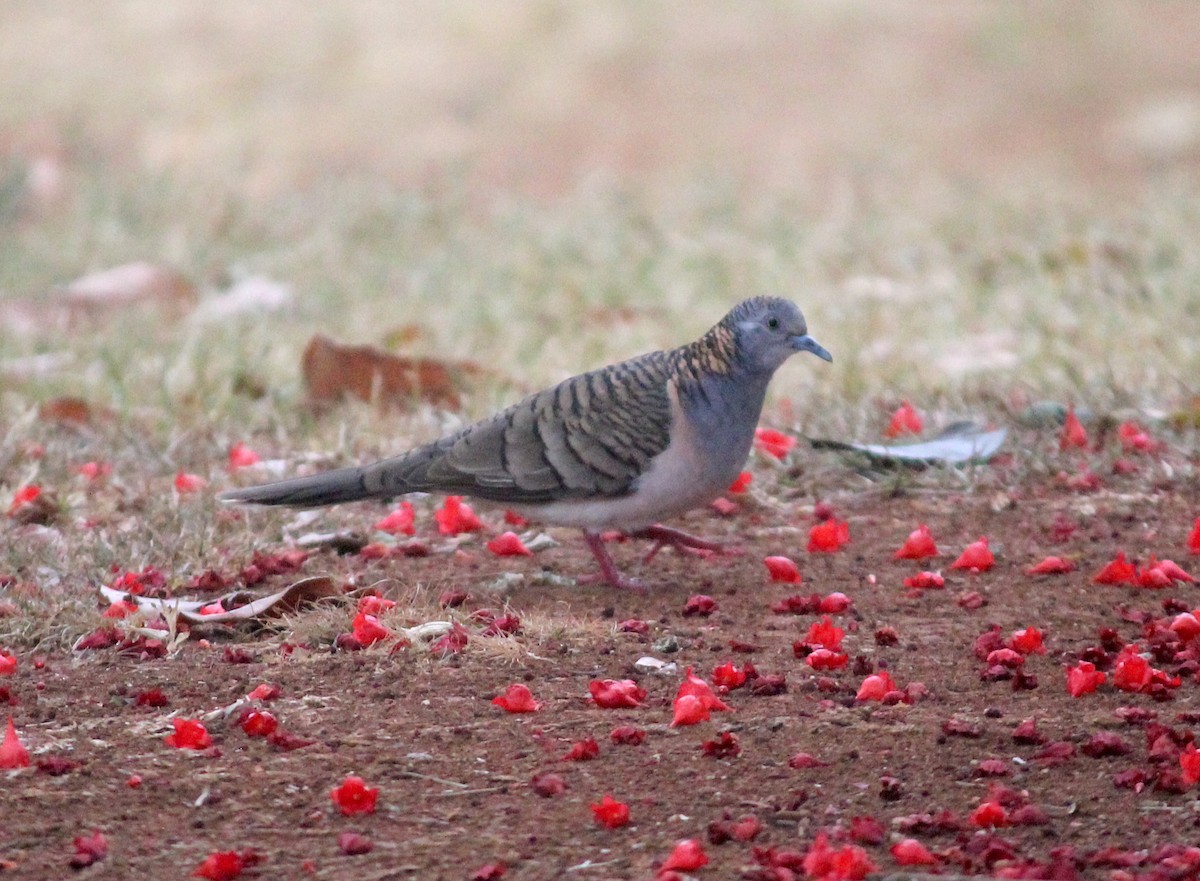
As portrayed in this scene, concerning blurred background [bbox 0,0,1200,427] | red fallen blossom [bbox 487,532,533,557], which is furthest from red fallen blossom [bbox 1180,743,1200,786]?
blurred background [bbox 0,0,1200,427]

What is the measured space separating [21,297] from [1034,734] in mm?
5806

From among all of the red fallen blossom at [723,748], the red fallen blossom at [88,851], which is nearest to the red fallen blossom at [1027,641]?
the red fallen blossom at [723,748]

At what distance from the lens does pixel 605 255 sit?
8078mm

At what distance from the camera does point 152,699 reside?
325 centimetres

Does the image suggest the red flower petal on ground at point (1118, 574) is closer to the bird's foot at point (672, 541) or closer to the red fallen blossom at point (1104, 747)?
the bird's foot at point (672, 541)

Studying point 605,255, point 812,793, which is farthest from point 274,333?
point 812,793

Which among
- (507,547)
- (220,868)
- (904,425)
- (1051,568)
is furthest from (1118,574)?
(220,868)

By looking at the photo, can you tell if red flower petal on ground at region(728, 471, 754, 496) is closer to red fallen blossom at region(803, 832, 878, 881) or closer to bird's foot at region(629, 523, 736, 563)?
bird's foot at region(629, 523, 736, 563)

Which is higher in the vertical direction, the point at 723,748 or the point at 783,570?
the point at 783,570

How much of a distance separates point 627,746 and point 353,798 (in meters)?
0.53

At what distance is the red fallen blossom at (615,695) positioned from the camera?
10.6 feet

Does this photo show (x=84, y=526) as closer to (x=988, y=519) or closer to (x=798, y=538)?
(x=798, y=538)

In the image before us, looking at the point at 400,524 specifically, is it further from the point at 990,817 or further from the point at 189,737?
the point at 990,817

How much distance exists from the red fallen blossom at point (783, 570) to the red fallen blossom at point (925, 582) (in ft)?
0.87
